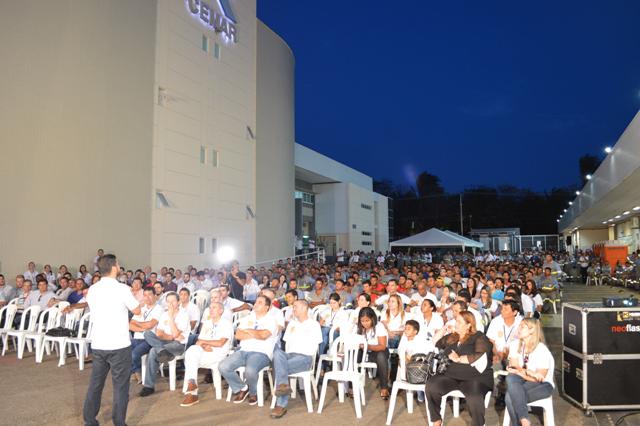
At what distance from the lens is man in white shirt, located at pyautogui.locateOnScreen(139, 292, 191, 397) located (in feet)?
18.9

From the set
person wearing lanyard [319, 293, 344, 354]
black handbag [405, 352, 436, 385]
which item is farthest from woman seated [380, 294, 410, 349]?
black handbag [405, 352, 436, 385]

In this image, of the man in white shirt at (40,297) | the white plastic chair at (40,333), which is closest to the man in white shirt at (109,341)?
the white plastic chair at (40,333)

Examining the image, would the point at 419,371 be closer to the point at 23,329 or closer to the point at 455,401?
the point at 455,401

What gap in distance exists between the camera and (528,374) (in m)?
4.30

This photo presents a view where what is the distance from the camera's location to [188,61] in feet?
53.0

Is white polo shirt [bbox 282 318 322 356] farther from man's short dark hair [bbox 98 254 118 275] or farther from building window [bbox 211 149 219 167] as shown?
building window [bbox 211 149 219 167]

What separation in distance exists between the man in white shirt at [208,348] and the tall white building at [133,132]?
25.2 feet

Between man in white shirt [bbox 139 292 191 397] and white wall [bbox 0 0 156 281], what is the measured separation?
7010 millimetres

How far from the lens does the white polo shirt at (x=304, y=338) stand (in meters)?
5.50

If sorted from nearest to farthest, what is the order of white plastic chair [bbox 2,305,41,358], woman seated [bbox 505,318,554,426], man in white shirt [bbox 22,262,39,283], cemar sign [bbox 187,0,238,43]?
1. woman seated [bbox 505,318,554,426]
2. white plastic chair [bbox 2,305,41,358]
3. man in white shirt [bbox 22,262,39,283]
4. cemar sign [bbox 187,0,238,43]

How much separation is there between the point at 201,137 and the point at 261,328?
12128mm

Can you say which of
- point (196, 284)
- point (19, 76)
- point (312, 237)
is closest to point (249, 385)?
point (196, 284)

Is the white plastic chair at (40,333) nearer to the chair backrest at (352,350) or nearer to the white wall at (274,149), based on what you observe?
the chair backrest at (352,350)

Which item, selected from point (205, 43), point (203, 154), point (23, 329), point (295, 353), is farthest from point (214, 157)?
point (295, 353)
